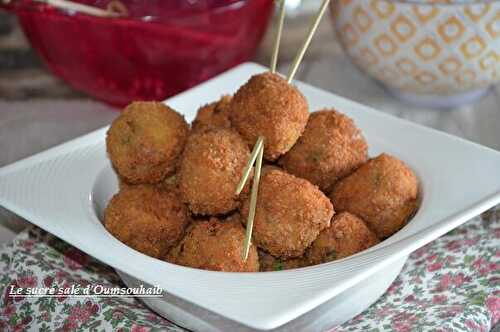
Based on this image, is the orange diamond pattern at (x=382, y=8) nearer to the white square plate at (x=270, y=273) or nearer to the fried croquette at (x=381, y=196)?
the white square plate at (x=270, y=273)

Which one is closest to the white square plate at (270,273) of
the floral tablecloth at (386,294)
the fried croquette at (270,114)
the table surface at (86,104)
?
the floral tablecloth at (386,294)

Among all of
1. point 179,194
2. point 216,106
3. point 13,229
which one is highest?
point 216,106

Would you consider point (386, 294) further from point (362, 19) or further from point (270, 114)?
point (362, 19)

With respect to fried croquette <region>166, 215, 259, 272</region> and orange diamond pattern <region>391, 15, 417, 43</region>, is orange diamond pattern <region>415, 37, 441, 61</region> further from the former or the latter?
fried croquette <region>166, 215, 259, 272</region>

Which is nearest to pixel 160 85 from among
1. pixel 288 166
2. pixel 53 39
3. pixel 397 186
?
pixel 53 39

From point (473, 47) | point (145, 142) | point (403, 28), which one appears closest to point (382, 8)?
point (403, 28)

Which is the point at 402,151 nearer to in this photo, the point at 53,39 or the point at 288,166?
the point at 288,166

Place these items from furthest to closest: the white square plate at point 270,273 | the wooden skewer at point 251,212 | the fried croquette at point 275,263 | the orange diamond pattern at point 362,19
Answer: the orange diamond pattern at point 362,19 → the fried croquette at point 275,263 → the wooden skewer at point 251,212 → the white square plate at point 270,273
